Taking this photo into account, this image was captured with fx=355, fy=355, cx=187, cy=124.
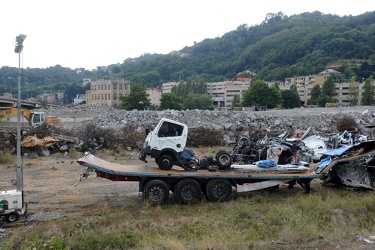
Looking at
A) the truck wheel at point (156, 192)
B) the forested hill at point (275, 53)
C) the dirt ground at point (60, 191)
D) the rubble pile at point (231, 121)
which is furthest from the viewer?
the forested hill at point (275, 53)

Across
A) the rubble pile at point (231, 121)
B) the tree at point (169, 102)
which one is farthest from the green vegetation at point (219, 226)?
the tree at point (169, 102)

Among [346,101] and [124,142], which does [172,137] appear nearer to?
[124,142]

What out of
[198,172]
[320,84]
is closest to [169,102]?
[320,84]

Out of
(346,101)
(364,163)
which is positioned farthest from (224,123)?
(346,101)

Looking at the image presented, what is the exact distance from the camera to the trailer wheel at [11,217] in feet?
25.8

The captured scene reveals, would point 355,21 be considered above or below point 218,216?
above

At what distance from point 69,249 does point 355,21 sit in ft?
625

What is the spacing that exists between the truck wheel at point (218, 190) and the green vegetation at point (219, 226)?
0.20 m

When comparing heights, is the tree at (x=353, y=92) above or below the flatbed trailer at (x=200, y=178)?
above

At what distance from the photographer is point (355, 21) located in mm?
170000

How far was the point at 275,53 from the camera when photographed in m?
139

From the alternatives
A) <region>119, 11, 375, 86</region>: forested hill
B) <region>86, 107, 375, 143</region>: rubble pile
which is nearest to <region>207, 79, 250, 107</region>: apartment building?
<region>119, 11, 375, 86</region>: forested hill

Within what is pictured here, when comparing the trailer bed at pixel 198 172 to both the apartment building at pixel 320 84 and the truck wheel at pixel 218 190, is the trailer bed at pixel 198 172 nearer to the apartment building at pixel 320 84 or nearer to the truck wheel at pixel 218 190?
the truck wheel at pixel 218 190

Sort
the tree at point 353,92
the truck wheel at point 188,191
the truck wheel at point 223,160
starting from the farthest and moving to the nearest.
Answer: the tree at point 353,92 → the truck wheel at point 223,160 → the truck wheel at point 188,191
